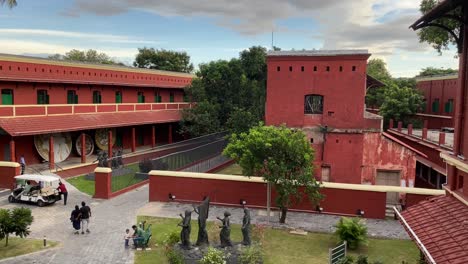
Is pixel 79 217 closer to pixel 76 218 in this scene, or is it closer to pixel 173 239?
pixel 76 218

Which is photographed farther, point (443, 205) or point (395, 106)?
point (395, 106)

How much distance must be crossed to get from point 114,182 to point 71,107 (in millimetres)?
8745

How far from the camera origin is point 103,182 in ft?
66.3

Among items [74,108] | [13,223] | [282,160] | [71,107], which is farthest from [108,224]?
[74,108]

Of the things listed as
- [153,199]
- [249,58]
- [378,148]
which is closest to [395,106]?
[249,58]

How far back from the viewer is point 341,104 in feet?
75.8

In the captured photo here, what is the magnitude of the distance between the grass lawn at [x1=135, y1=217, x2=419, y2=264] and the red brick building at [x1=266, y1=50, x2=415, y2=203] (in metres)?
7.87

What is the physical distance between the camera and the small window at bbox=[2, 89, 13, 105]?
23.9 meters

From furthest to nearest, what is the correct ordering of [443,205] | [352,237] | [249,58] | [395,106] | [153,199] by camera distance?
[395,106] < [249,58] < [153,199] < [352,237] < [443,205]

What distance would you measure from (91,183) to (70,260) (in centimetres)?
1125

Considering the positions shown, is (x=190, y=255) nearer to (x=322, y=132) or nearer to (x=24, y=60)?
(x=322, y=132)

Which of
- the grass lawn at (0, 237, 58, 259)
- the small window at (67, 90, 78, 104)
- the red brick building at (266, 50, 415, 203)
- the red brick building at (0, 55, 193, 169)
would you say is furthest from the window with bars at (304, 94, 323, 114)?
the small window at (67, 90, 78, 104)

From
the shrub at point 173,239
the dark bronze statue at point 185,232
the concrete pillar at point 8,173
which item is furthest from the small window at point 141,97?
the dark bronze statue at point 185,232

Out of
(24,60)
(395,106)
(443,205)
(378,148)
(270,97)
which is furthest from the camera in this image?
(395,106)
